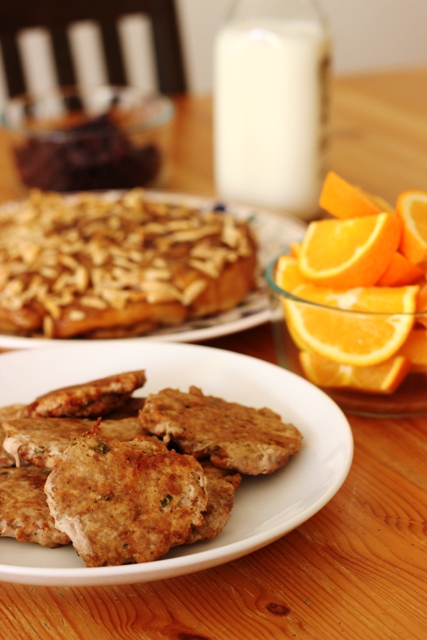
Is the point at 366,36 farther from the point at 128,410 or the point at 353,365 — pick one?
the point at 128,410

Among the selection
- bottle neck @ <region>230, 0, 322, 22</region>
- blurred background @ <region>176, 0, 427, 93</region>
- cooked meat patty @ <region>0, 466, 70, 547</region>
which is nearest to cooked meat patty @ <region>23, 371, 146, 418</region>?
cooked meat patty @ <region>0, 466, 70, 547</region>

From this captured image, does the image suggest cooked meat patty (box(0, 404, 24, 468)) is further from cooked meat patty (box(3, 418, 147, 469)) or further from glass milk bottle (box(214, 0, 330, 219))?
glass milk bottle (box(214, 0, 330, 219))

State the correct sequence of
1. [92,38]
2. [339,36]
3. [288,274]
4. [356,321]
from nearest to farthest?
[356,321] < [288,274] < [92,38] < [339,36]

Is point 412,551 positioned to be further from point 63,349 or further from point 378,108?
point 378,108

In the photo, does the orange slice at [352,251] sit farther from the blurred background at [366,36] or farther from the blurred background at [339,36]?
the blurred background at [366,36]

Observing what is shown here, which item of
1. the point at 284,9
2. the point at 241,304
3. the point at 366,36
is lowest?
the point at 366,36

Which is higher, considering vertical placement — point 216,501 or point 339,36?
point 216,501

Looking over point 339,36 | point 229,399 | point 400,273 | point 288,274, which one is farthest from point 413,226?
point 339,36
